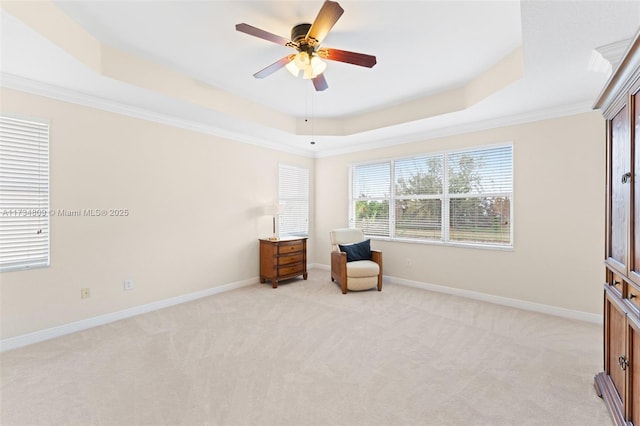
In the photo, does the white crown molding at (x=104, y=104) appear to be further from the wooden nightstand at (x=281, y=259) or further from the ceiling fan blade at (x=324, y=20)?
the ceiling fan blade at (x=324, y=20)

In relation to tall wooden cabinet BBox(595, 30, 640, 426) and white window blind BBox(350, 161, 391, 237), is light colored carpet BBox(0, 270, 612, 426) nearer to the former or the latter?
tall wooden cabinet BBox(595, 30, 640, 426)

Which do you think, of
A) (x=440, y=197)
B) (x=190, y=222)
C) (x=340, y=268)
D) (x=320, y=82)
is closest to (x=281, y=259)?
(x=340, y=268)

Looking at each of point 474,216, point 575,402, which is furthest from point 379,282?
point 575,402

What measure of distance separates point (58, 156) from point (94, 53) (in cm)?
117

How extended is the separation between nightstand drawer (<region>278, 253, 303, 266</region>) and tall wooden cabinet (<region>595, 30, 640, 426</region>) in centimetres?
394

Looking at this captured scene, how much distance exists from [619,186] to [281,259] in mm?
4159

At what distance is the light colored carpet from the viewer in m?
1.91

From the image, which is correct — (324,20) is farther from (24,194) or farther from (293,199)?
(293,199)

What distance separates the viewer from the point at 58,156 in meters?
3.10

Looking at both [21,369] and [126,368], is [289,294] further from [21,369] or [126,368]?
[21,369]

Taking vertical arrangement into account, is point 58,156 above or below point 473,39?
below

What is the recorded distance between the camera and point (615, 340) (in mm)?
1926

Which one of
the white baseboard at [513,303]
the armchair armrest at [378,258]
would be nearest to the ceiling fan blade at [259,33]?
the armchair armrest at [378,258]

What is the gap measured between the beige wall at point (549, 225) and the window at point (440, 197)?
0.54 ft
